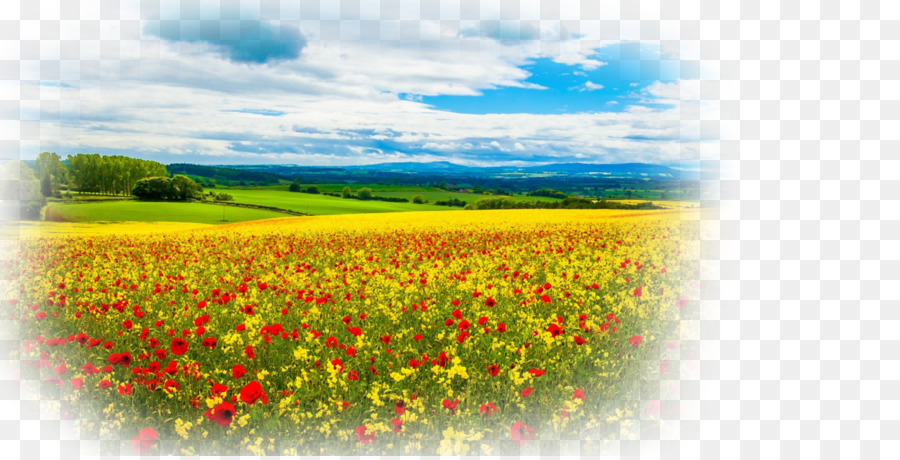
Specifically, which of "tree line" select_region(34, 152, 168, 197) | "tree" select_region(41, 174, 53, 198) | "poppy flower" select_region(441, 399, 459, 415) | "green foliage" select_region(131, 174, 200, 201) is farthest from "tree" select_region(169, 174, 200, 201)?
"poppy flower" select_region(441, 399, 459, 415)

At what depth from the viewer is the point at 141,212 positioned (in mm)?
6941

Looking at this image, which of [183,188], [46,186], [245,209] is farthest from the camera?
[245,209]

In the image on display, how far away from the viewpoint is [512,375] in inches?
124

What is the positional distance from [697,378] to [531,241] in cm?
464

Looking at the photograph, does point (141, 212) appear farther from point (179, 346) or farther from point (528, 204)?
point (528, 204)

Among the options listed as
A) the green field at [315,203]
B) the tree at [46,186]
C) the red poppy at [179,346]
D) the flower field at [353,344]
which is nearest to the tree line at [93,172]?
the tree at [46,186]

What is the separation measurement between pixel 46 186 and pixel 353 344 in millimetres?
3338

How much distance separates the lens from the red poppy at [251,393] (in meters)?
2.77

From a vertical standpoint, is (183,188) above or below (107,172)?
below

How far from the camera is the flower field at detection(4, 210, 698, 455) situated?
2871 mm

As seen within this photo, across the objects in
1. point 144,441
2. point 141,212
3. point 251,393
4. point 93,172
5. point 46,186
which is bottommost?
point 144,441

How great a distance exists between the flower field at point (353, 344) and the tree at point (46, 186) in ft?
2.55

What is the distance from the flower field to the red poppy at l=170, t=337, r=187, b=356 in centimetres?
1

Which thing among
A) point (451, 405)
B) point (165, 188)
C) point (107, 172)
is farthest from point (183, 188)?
point (451, 405)
